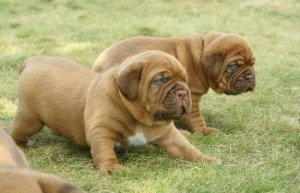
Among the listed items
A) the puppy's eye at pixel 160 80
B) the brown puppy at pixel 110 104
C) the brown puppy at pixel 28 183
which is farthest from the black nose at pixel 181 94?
the brown puppy at pixel 28 183

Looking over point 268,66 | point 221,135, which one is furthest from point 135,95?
point 268,66

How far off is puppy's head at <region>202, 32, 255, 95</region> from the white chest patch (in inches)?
55.3

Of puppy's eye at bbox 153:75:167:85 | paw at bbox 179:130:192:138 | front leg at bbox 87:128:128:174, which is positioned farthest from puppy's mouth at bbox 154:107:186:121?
paw at bbox 179:130:192:138

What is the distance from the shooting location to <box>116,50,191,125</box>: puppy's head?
4.29m

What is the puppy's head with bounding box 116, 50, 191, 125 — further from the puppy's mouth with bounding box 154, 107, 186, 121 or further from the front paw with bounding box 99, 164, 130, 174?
the front paw with bounding box 99, 164, 130, 174

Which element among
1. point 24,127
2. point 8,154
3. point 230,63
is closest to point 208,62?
point 230,63

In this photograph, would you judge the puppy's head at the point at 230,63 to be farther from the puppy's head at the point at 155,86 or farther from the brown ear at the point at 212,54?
the puppy's head at the point at 155,86

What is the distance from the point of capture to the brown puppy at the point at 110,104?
430 centimetres

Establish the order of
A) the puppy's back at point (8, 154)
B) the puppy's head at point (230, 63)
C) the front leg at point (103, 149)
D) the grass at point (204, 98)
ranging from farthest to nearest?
the puppy's head at point (230, 63), the front leg at point (103, 149), the grass at point (204, 98), the puppy's back at point (8, 154)

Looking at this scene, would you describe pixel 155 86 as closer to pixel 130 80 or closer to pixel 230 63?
pixel 130 80

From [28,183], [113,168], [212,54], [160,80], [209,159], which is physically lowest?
[209,159]

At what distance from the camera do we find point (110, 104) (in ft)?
14.6

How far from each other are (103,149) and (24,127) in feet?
3.03

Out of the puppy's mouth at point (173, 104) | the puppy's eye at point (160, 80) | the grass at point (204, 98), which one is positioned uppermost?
the puppy's eye at point (160, 80)
